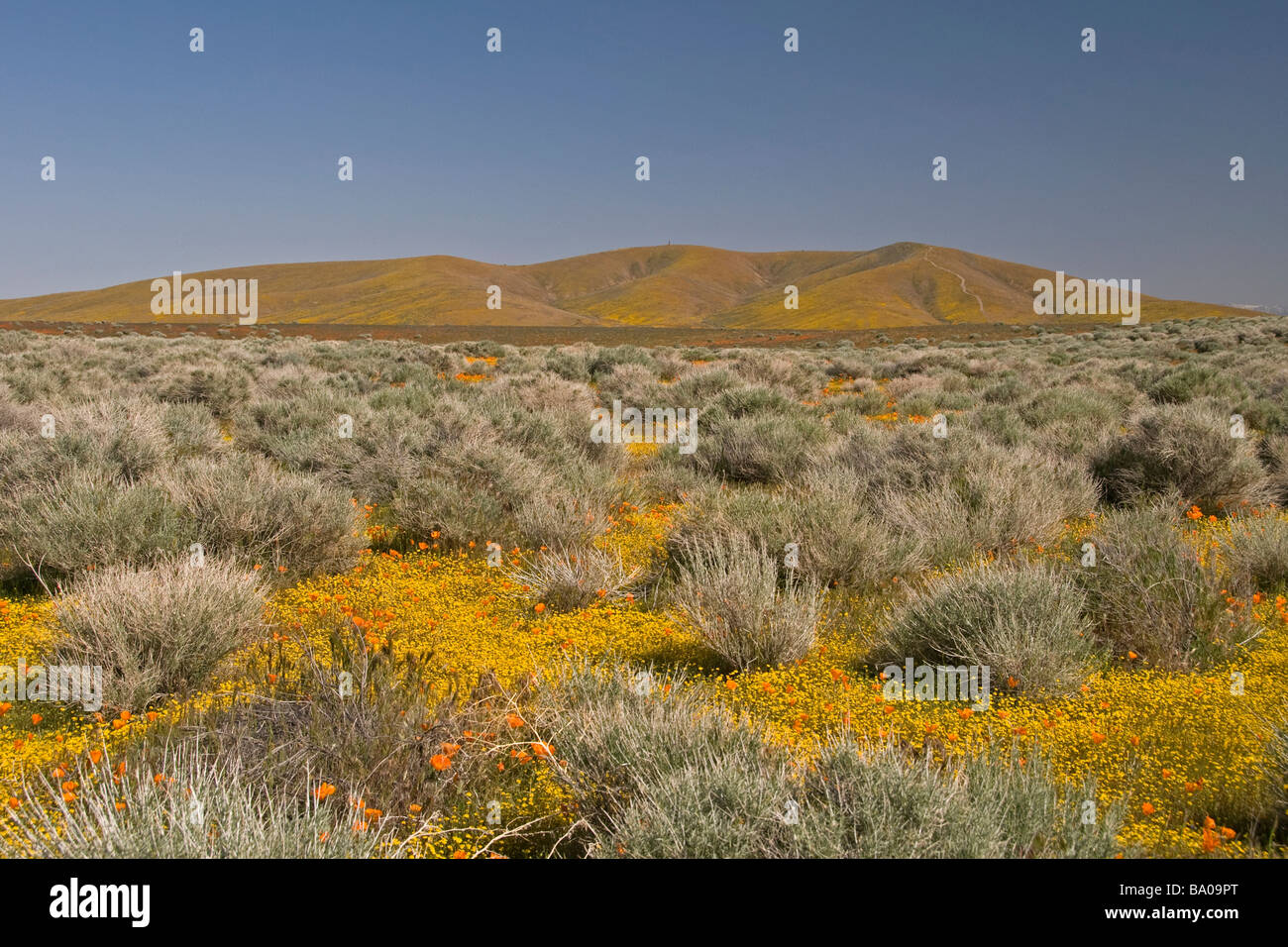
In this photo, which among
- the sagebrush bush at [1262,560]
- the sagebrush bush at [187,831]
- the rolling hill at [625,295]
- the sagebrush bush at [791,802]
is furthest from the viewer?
the rolling hill at [625,295]

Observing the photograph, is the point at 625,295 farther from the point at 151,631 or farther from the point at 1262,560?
the point at 151,631

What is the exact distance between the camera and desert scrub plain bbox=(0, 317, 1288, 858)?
8.07 ft

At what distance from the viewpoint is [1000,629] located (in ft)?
13.4

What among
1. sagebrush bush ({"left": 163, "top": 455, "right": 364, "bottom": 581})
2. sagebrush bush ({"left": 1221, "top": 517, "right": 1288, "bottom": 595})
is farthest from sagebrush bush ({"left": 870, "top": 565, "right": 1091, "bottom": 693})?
sagebrush bush ({"left": 163, "top": 455, "right": 364, "bottom": 581})

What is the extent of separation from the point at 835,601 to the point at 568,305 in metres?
158

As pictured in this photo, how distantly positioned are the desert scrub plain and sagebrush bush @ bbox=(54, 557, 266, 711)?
0.9 inches

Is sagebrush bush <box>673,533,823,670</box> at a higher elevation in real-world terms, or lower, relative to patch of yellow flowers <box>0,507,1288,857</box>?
higher

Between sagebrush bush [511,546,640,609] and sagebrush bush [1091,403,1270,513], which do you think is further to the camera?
sagebrush bush [1091,403,1270,513]

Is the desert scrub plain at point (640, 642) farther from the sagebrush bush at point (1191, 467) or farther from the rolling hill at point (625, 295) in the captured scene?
the rolling hill at point (625, 295)

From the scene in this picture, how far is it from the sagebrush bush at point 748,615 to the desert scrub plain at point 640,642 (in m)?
0.02

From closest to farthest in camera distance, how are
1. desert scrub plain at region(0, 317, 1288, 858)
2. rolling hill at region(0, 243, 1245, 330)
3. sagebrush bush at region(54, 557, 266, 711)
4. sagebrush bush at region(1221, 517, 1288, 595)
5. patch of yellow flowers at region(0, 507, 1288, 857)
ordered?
desert scrub plain at region(0, 317, 1288, 858) → patch of yellow flowers at region(0, 507, 1288, 857) → sagebrush bush at region(54, 557, 266, 711) → sagebrush bush at region(1221, 517, 1288, 595) → rolling hill at region(0, 243, 1245, 330)

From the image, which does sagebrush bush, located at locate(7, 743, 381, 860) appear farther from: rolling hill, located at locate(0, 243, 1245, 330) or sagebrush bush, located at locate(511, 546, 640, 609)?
rolling hill, located at locate(0, 243, 1245, 330)

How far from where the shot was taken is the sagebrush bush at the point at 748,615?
175 inches

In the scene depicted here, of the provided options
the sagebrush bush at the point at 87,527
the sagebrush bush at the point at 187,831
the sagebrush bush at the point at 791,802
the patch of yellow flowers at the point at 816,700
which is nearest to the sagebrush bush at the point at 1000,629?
the patch of yellow flowers at the point at 816,700
